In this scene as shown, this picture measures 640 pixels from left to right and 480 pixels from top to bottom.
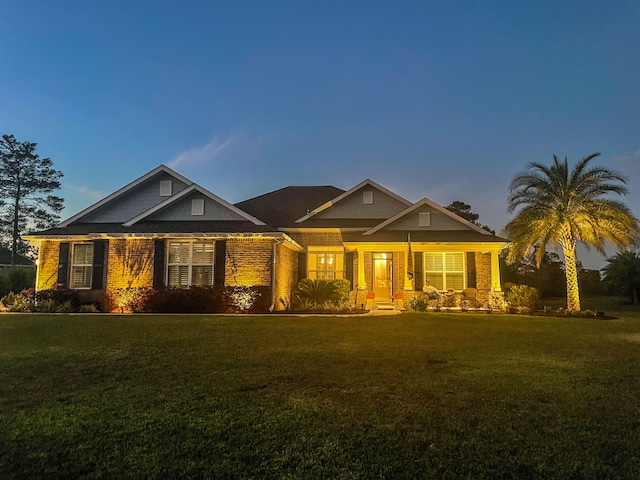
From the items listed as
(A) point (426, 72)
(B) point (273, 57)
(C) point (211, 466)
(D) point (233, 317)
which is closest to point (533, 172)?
(A) point (426, 72)

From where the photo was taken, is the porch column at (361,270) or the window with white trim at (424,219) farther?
the window with white trim at (424,219)

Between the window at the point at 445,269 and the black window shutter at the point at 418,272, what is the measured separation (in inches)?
19.6

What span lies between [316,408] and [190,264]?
13.1 m

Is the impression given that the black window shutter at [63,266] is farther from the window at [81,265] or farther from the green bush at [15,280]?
the green bush at [15,280]

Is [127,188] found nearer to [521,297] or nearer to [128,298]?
[128,298]

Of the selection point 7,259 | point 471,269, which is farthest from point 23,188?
point 471,269

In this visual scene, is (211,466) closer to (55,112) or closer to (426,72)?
(426,72)

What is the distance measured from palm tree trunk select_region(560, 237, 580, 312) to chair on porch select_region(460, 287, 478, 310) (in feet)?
12.5

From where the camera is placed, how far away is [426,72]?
19.4 meters

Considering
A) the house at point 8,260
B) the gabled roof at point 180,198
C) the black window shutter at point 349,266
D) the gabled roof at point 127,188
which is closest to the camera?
the gabled roof at point 180,198

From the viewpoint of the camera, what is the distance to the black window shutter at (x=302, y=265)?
20.3 metres

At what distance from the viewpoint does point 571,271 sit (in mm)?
18328

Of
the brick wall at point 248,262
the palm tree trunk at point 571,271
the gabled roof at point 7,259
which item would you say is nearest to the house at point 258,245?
the brick wall at point 248,262

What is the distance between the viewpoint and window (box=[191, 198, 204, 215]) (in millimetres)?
18203
